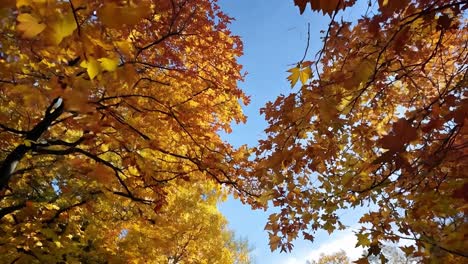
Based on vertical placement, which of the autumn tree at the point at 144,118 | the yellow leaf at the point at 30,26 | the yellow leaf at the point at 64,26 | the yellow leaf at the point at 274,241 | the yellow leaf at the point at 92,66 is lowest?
the yellow leaf at the point at 64,26

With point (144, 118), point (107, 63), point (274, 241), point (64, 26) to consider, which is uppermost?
point (144, 118)

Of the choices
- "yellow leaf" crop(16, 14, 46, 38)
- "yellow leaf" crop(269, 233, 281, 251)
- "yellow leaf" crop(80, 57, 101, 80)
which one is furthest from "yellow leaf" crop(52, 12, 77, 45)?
"yellow leaf" crop(269, 233, 281, 251)

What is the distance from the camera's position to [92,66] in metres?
1.81

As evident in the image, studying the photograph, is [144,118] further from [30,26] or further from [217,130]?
[30,26]

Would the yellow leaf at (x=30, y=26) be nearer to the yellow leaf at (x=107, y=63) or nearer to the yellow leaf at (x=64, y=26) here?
the yellow leaf at (x=64, y=26)

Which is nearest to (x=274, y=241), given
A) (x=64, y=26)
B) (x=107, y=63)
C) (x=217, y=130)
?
(x=217, y=130)

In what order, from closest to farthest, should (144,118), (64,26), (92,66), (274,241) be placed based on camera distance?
(64,26) → (92,66) → (274,241) → (144,118)

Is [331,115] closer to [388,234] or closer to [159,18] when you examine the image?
[388,234]

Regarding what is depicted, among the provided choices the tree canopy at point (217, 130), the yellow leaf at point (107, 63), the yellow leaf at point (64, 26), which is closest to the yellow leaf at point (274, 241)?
the tree canopy at point (217, 130)

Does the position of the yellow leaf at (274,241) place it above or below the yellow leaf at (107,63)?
above

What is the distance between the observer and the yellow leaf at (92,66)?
179 centimetres

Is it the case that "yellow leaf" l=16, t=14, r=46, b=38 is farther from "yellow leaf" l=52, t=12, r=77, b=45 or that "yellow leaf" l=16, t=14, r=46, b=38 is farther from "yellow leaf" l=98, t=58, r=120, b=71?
"yellow leaf" l=98, t=58, r=120, b=71

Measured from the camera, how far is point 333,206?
15.8 feet

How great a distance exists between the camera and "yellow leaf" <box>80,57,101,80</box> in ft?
5.86
